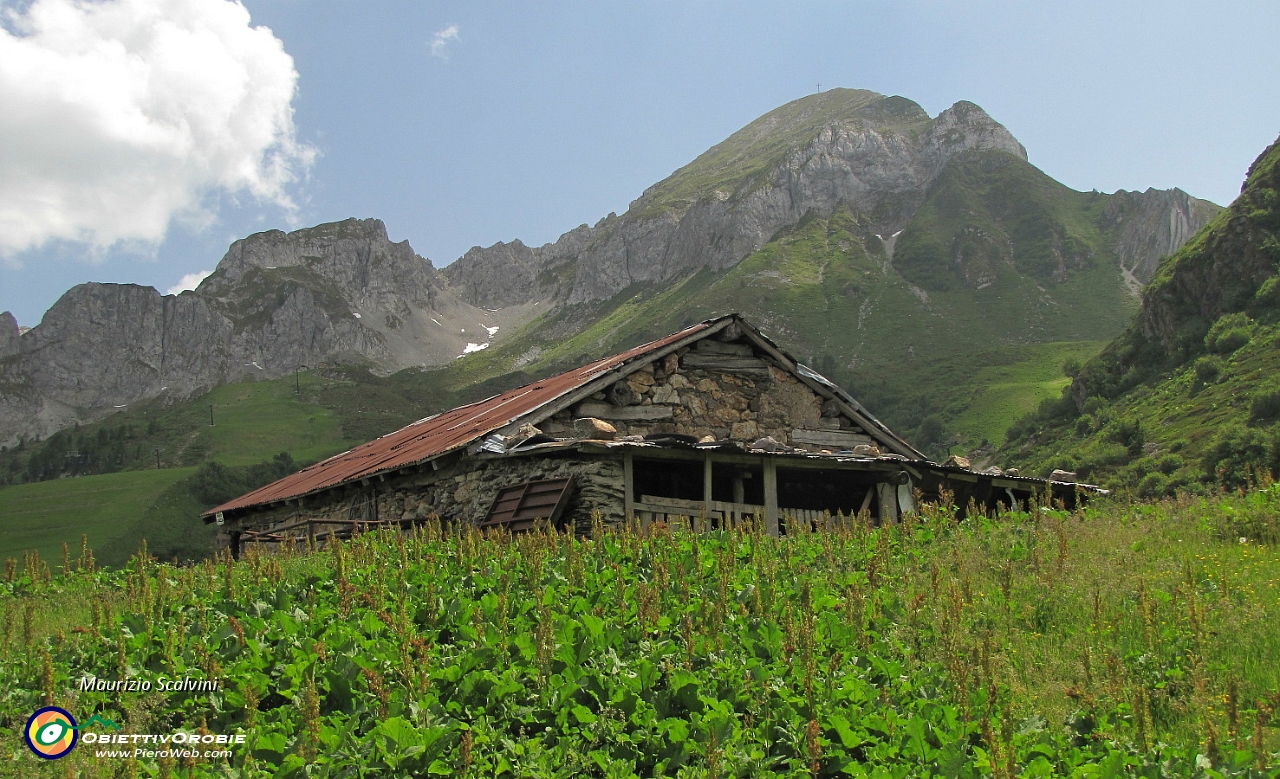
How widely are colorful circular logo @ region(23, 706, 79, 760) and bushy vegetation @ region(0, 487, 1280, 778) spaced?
9cm

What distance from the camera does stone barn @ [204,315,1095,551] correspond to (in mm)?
13875

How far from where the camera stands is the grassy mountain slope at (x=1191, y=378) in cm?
5063

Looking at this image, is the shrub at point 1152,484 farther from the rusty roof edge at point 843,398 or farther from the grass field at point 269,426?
the grass field at point 269,426

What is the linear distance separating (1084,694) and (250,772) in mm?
4536

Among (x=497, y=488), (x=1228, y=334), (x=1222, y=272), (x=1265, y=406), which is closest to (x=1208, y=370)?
(x=1228, y=334)

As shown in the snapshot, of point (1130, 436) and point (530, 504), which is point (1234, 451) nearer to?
point (1130, 436)

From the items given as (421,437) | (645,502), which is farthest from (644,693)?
(421,437)

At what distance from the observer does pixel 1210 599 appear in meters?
7.23

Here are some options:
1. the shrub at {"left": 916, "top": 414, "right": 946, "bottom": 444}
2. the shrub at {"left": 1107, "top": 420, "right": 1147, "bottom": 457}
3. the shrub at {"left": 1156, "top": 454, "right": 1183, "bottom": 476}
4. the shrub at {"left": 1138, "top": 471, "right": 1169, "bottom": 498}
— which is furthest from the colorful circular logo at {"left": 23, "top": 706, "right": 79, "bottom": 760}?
the shrub at {"left": 916, "top": 414, "right": 946, "bottom": 444}

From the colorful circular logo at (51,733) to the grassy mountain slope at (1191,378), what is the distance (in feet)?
154

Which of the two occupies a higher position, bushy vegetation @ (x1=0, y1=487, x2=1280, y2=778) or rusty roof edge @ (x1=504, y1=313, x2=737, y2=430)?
rusty roof edge @ (x1=504, y1=313, x2=737, y2=430)

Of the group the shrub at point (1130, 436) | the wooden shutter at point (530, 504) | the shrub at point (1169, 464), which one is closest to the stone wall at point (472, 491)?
the wooden shutter at point (530, 504)

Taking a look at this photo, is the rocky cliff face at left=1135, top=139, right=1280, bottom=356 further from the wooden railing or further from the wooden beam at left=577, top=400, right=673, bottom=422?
the wooden railing

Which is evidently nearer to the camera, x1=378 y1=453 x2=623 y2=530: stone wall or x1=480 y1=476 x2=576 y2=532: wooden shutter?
x1=480 y1=476 x2=576 y2=532: wooden shutter
